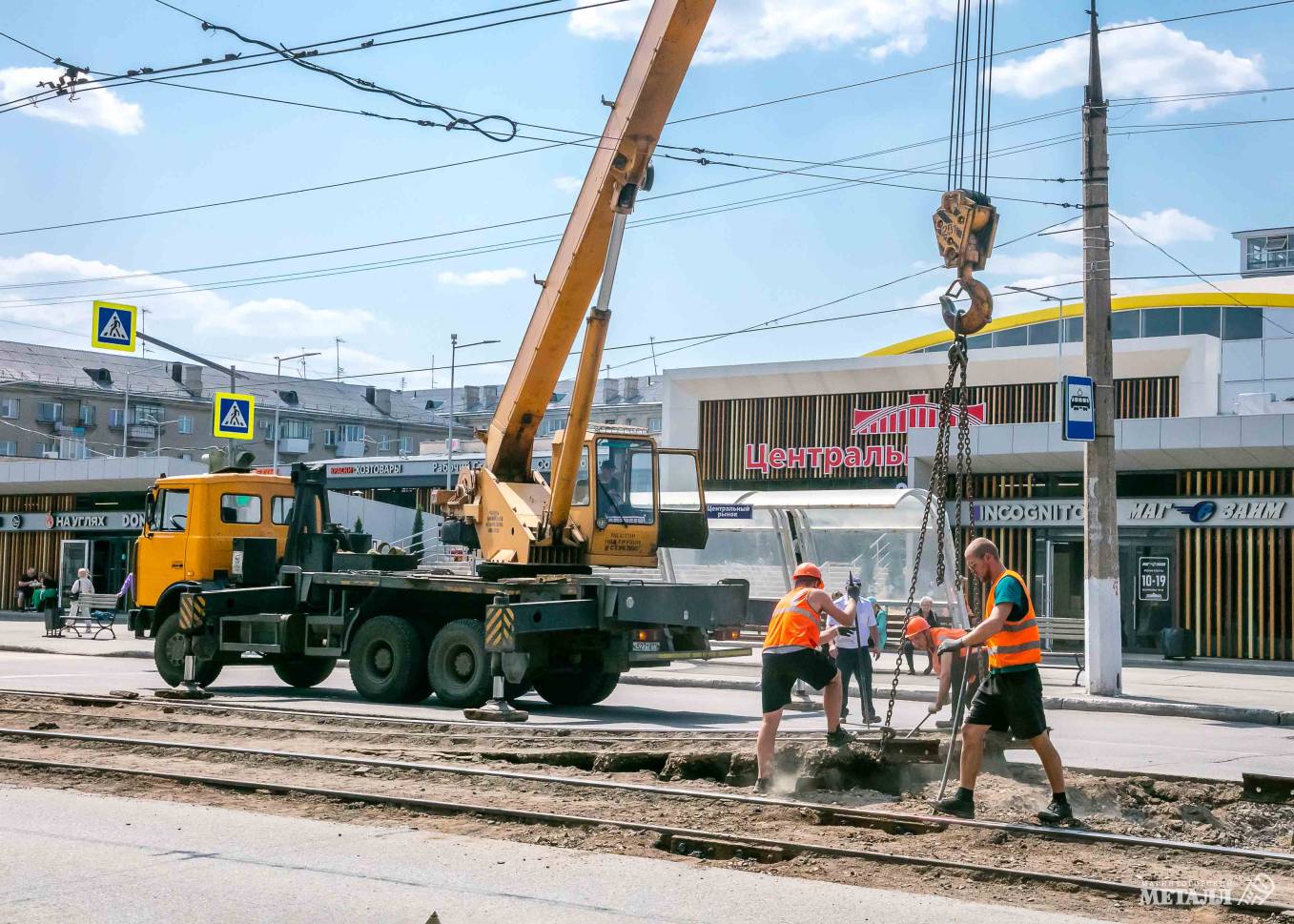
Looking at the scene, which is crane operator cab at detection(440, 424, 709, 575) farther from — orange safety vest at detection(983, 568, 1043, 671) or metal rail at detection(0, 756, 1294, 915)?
orange safety vest at detection(983, 568, 1043, 671)

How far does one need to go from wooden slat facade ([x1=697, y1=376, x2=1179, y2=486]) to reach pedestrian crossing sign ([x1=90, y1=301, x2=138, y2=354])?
562 inches

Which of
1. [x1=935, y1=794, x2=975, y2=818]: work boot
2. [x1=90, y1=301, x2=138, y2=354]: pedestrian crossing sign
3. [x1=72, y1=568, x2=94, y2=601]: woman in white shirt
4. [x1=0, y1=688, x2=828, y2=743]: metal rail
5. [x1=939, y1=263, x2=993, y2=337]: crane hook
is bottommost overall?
[x1=0, y1=688, x2=828, y2=743]: metal rail

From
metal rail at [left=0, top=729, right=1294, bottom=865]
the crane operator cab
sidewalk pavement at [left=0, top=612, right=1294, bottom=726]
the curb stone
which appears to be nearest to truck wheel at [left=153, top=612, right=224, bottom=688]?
the crane operator cab

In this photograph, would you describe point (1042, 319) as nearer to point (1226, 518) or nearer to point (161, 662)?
point (1226, 518)

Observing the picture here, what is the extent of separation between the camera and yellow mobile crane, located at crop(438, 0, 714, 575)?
611 inches

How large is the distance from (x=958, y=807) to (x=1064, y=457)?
21.0 metres

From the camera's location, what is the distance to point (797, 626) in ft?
33.5

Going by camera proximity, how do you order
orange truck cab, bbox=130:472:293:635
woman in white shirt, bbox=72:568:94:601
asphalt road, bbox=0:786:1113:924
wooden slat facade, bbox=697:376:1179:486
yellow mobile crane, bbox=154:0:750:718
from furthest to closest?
woman in white shirt, bbox=72:568:94:601, wooden slat facade, bbox=697:376:1179:486, orange truck cab, bbox=130:472:293:635, yellow mobile crane, bbox=154:0:750:718, asphalt road, bbox=0:786:1113:924

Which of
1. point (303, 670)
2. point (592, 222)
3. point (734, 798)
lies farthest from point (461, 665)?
point (734, 798)

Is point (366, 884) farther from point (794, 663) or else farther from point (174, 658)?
point (174, 658)

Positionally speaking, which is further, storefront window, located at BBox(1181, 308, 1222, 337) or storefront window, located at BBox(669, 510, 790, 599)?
storefront window, located at BBox(1181, 308, 1222, 337)

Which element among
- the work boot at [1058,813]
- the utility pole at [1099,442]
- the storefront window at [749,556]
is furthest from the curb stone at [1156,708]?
the work boot at [1058,813]

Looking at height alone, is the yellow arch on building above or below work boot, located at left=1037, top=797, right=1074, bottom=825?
above

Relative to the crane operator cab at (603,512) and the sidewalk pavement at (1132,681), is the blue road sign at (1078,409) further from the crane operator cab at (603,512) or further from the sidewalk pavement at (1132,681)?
the crane operator cab at (603,512)
